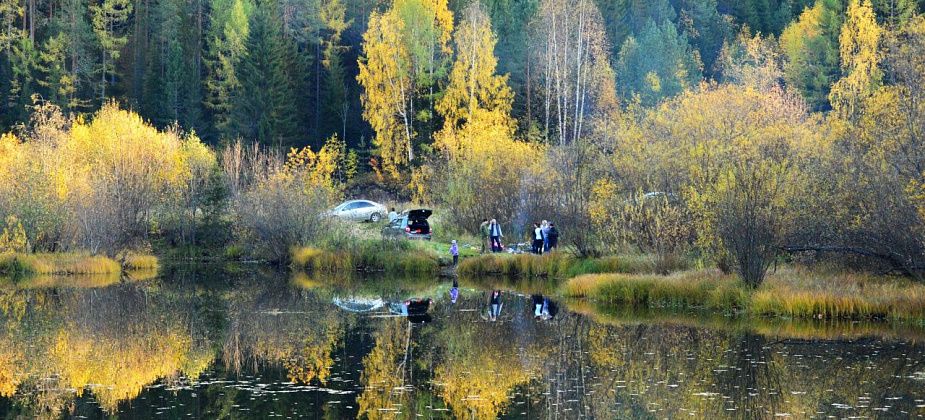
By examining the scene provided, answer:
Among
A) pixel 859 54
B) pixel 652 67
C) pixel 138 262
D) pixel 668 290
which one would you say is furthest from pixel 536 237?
pixel 652 67

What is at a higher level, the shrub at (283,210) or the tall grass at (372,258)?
the shrub at (283,210)

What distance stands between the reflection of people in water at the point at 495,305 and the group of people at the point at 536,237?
4808 mm

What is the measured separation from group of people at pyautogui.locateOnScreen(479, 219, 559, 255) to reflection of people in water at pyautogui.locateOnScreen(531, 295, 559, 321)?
6402 mm

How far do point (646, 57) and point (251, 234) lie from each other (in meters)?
26.3

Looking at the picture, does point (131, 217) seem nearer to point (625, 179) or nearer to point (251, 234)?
point (251, 234)

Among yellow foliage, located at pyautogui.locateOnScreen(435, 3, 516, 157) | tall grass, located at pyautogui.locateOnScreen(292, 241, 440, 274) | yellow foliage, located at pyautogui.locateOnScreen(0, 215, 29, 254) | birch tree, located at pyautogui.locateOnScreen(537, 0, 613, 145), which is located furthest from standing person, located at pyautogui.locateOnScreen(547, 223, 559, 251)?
yellow foliage, located at pyautogui.locateOnScreen(0, 215, 29, 254)

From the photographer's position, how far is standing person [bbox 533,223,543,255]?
126 feet

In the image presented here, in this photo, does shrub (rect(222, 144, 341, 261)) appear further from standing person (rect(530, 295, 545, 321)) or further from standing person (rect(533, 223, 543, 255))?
standing person (rect(530, 295, 545, 321))

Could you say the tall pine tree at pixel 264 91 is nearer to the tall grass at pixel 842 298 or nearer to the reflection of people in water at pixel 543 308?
the reflection of people in water at pixel 543 308

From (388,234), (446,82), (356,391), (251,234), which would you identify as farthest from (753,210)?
(446,82)

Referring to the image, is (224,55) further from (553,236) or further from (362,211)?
(553,236)

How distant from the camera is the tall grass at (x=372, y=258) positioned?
42.0 metres

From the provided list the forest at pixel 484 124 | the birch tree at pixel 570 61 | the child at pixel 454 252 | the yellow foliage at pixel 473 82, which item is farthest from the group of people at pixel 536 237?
the yellow foliage at pixel 473 82

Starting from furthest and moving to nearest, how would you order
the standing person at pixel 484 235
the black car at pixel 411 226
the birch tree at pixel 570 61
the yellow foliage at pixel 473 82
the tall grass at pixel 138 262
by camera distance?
1. the yellow foliage at pixel 473 82
2. the birch tree at pixel 570 61
3. the tall grass at pixel 138 262
4. the black car at pixel 411 226
5. the standing person at pixel 484 235
